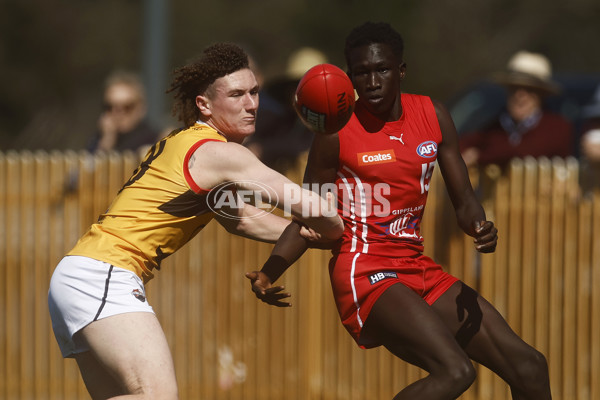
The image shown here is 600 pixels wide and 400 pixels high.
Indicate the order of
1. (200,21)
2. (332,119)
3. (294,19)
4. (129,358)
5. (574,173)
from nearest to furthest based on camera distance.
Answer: (129,358), (332,119), (574,173), (294,19), (200,21)

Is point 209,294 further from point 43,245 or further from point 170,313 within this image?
point 43,245

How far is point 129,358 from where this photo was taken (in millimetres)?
4863

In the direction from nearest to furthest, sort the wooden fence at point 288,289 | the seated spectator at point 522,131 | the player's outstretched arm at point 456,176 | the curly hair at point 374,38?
the curly hair at point 374,38
the player's outstretched arm at point 456,176
the wooden fence at point 288,289
the seated spectator at point 522,131

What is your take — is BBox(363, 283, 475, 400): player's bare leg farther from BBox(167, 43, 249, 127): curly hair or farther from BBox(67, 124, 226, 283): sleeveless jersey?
BBox(167, 43, 249, 127): curly hair

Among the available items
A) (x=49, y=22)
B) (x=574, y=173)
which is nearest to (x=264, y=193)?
(x=574, y=173)

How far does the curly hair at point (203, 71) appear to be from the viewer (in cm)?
549

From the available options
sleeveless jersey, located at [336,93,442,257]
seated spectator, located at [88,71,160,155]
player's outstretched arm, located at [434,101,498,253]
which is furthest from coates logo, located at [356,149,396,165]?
seated spectator, located at [88,71,160,155]

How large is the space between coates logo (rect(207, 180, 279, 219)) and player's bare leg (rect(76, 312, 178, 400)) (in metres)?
0.78

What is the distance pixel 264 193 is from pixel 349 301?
791mm

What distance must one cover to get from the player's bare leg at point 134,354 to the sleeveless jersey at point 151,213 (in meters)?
0.35

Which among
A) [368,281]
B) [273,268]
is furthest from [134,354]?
[368,281]

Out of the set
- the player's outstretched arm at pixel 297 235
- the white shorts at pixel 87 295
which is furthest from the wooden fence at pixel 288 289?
the white shorts at pixel 87 295

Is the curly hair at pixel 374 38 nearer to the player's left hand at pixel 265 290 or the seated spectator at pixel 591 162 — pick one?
the player's left hand at pixel 265 290

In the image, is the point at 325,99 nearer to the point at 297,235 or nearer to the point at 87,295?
the point at 297,235
